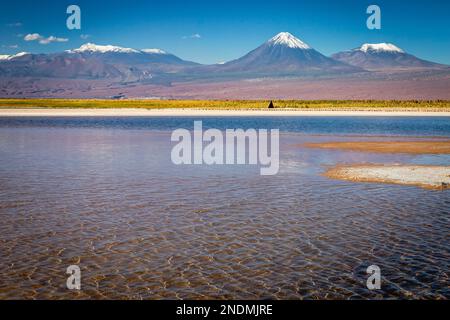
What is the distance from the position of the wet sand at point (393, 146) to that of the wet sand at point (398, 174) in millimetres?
6315

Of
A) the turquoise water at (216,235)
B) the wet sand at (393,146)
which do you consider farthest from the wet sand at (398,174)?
the wet sand at (393,146)

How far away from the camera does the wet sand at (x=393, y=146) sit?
2527cm

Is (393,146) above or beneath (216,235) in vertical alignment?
above

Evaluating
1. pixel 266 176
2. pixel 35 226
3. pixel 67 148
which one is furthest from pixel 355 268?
pixel 67 148

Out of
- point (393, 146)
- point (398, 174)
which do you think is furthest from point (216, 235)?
point (393, 146)

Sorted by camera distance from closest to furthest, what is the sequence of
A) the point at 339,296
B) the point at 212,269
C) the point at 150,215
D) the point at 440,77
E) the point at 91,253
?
the point at 339,296
the point at 212,269
the point at 91,253
the point at 150,215
the point at 440,77

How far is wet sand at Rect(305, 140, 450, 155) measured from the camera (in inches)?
995

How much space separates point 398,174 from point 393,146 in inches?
453

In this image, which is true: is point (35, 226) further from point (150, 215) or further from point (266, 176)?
point (266, 176)

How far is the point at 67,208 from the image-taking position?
1212 cm

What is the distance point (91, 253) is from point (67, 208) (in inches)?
140

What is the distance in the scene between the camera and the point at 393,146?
2794cm

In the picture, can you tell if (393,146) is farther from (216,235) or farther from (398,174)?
(216,235)

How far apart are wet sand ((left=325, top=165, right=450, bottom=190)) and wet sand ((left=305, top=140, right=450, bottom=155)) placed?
632 cm
